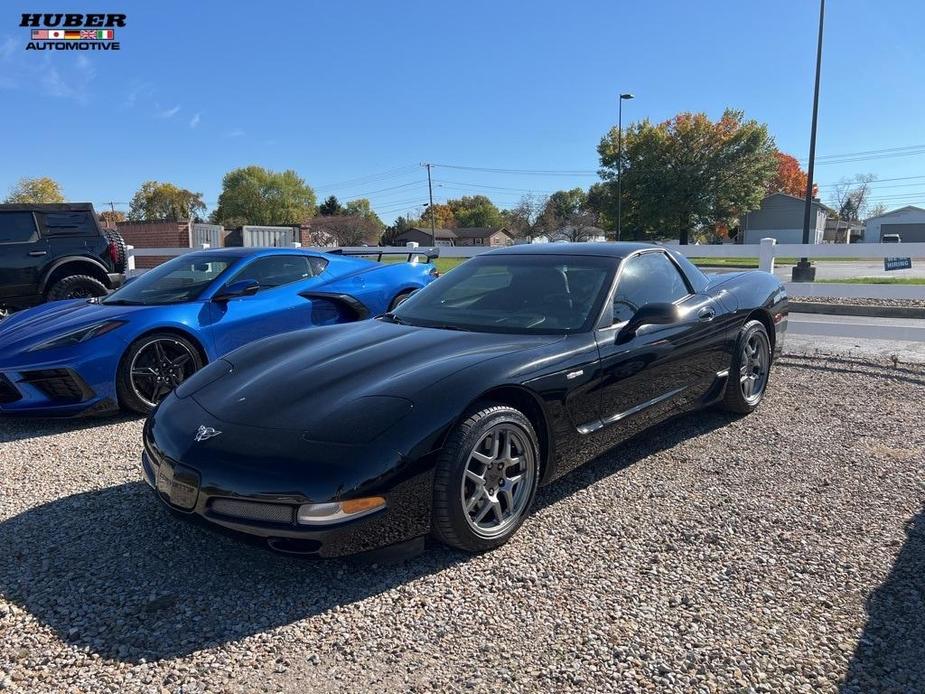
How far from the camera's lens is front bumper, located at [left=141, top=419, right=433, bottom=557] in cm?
240

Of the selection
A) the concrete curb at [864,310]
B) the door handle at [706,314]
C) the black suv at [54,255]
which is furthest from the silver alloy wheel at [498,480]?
the black suv at [54,255]

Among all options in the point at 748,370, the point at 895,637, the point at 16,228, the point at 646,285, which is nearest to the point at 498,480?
the point at 895,637

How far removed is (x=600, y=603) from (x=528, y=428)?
0.80m

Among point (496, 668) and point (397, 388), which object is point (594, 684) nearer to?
point (496, 668)

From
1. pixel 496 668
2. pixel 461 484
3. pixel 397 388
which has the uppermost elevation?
pixel 397 388

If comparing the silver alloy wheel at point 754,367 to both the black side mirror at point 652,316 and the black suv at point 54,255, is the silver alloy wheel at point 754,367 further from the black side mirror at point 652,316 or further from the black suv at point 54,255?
the black suv at point 54,255

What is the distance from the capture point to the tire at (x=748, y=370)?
4559mm

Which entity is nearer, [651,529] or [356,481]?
[356,481]

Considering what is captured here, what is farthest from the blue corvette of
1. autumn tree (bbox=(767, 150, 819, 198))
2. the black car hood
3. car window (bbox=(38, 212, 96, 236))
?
autumn tree (bbox=(767, 150, 819, 198))

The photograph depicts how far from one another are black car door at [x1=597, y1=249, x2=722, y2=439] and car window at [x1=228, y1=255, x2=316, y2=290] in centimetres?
332

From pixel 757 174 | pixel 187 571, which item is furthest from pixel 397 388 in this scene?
pixel 757 174

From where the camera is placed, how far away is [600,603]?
2441mm

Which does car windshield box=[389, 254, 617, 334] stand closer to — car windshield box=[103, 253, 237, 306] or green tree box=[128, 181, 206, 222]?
car windshield box=[103, 253, 237, 306]

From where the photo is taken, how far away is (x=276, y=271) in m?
6.02
